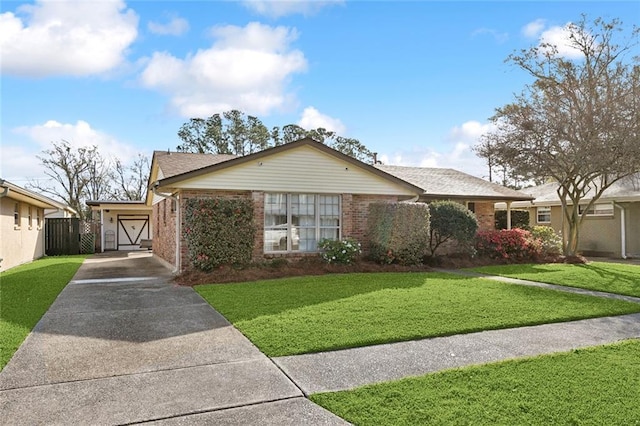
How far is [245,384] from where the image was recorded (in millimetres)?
4383

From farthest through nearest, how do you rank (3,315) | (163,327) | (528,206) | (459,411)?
(528,206), (3,315), (163,327), (459,411)

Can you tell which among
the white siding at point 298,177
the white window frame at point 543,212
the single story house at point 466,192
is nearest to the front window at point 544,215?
the white window frame at point 543,212

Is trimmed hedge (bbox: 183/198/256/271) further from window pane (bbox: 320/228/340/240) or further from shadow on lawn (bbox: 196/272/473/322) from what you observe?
window pane (bbox: 320/228/340/240)

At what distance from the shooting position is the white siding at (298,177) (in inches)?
504

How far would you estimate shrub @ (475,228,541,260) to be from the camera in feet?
52.3

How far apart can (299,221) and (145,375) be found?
9.36 meters

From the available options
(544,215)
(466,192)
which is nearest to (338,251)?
(466,192)

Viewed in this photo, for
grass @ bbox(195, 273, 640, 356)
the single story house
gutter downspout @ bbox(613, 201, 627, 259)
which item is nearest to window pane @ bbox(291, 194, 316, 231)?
grass @ bbox(195, 273, 640, 356)

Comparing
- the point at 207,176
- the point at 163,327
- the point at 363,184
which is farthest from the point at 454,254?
the point at 163,327

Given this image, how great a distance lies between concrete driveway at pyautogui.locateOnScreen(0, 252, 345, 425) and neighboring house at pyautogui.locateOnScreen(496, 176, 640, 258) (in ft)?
61.4

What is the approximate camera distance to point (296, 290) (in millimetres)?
9672

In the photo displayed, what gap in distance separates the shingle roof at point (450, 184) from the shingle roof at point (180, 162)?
25.1 feet

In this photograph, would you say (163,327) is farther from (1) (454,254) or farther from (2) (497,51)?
(2) (497,51)

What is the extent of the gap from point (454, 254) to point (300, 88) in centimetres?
797
